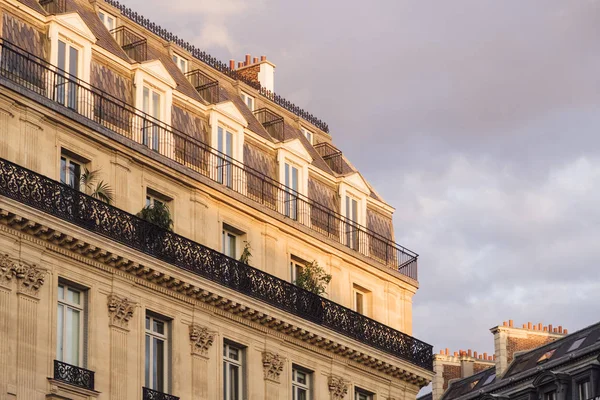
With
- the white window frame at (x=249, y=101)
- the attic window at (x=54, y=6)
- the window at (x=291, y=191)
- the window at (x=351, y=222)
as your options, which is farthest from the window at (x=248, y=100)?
the attic window at (x=54, y=6)

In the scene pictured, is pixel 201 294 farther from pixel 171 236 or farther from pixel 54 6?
pixel 54 6

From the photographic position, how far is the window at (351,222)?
159ft

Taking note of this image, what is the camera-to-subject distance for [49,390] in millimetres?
Result: 36500

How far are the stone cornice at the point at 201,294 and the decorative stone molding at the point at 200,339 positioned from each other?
0.62 meters

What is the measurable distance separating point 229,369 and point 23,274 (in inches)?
320

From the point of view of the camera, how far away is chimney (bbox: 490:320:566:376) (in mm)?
73000

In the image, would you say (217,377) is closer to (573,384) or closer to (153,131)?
(153,131)

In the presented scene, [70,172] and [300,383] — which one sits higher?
[70,172]

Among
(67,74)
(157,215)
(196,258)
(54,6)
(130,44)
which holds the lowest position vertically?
(196,258)

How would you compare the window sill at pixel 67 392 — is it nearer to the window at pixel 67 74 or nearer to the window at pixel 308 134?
the window at pixel 67 74

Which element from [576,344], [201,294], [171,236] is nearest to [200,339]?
[201,294]

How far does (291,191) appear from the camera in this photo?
153 feet

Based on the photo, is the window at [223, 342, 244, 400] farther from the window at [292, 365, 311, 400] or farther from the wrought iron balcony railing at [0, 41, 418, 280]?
the wrought iron balcony railing at [0, 41, 418, 280]

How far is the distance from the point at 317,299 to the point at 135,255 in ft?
24.9
